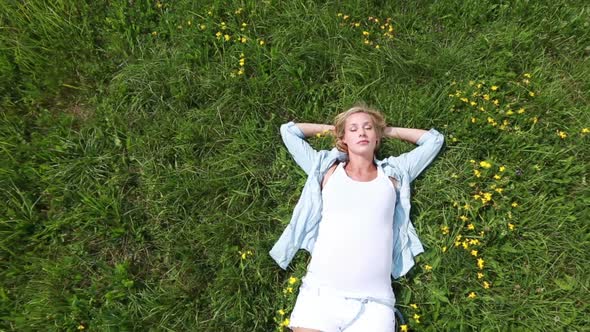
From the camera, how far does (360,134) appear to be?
3377 millimetres

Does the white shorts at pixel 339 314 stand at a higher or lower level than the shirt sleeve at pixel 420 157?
lower

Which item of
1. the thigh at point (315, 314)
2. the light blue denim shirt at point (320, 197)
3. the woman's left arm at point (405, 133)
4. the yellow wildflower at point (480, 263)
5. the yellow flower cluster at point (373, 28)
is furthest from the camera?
the yellow flower cluster at point (373, 28)

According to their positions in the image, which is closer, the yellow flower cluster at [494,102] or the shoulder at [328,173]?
the shoulder at [328,173]

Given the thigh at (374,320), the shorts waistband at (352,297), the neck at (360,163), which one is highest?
the neck at (360,163)

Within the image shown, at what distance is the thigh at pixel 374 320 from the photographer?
301 centimetres

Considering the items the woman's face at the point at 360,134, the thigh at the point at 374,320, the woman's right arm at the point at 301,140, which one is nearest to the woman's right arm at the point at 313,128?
the woman's right arm at the point at 301,140

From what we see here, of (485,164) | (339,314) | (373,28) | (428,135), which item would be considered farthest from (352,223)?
(373,28)

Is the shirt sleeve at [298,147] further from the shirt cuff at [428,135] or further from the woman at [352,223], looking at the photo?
the shirt cuff at [428,135]

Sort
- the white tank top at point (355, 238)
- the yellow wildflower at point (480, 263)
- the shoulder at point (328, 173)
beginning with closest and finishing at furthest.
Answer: the white tank top at point (355, 238), the yellow wildflower at point (480, 263), the shoulder at point (328, 173)

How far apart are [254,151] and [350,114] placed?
1.05 meters

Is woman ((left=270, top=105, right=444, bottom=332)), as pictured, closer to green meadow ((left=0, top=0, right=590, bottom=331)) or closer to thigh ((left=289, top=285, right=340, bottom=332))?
thigh ((left=289, top=285, right=340, bottom=332))

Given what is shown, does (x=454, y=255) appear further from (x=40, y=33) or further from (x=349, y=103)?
(x=40, y=33)

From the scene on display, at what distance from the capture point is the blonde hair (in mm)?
3594

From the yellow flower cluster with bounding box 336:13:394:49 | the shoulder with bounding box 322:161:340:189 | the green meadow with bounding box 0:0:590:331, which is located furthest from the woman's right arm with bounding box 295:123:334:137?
the yellow flower cluster with bounding box 336:13:394:49
